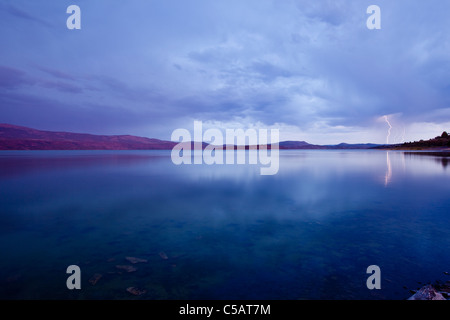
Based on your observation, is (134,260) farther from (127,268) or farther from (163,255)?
(163,255)

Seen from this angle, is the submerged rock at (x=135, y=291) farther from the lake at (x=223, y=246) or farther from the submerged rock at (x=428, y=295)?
the submerged rock at (x=428, y=295)

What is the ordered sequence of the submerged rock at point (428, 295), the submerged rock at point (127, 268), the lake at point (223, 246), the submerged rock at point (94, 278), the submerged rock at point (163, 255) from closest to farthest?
the submerged rock at point (428, 295) → the lake at point (223, 246) → the submerged rock at point (94, 278) → the submerged rock at point (127, 268) → the submerged rock at point (163, 255)

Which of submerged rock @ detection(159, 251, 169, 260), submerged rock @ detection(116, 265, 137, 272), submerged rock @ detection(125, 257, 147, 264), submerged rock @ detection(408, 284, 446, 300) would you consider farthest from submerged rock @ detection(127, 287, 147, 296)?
submerged rock @ detection(408, 284, 446, 300)

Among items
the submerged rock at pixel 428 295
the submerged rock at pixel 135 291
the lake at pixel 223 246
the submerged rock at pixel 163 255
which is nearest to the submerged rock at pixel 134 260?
the lake at pixel 223 246

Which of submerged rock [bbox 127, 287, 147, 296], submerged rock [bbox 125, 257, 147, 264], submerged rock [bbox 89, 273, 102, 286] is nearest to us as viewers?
submerged rock [bbox 127, 287, 147, 296]

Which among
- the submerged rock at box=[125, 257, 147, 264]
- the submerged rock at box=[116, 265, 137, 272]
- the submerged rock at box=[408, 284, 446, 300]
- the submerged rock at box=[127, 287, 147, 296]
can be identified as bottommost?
the submerged rock at box=[127, 287, 147, 296]

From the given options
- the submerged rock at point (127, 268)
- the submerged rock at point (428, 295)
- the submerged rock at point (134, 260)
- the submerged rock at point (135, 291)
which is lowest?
the submerged rock at point (135, 291)

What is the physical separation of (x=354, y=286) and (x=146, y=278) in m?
4.96

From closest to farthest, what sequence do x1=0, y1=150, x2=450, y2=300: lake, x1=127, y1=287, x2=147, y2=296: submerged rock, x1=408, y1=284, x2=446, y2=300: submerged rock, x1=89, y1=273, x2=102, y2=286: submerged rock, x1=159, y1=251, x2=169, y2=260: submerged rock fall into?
1. x1=408, y1=284, x2=446, y2=300: submerged rock
2. x1=127, y1=287, x2=147, y2=296: submerged rock
3. x1=0, y1=150, x2=450, y2=300: lake
4. x1=89, y1=273, x2=102, y2=286: submerged rock
5. x1=159, y1=251, x2=169, y2=260: submerged rock

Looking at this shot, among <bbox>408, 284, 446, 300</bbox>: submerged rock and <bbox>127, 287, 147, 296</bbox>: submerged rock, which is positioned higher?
<bbox>408, 284, 446, 300</bbox>: submerged rock

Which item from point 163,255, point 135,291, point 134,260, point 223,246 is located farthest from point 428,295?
point 134,260

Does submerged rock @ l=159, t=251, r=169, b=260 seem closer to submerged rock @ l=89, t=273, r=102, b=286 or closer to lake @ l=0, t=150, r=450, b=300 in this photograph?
lake @ l=0, t=150, r=450, b=300

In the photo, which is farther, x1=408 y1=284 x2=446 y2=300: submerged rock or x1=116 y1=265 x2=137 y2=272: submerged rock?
x1=116 y1=265 x2=137 y2=272: submerged rock
